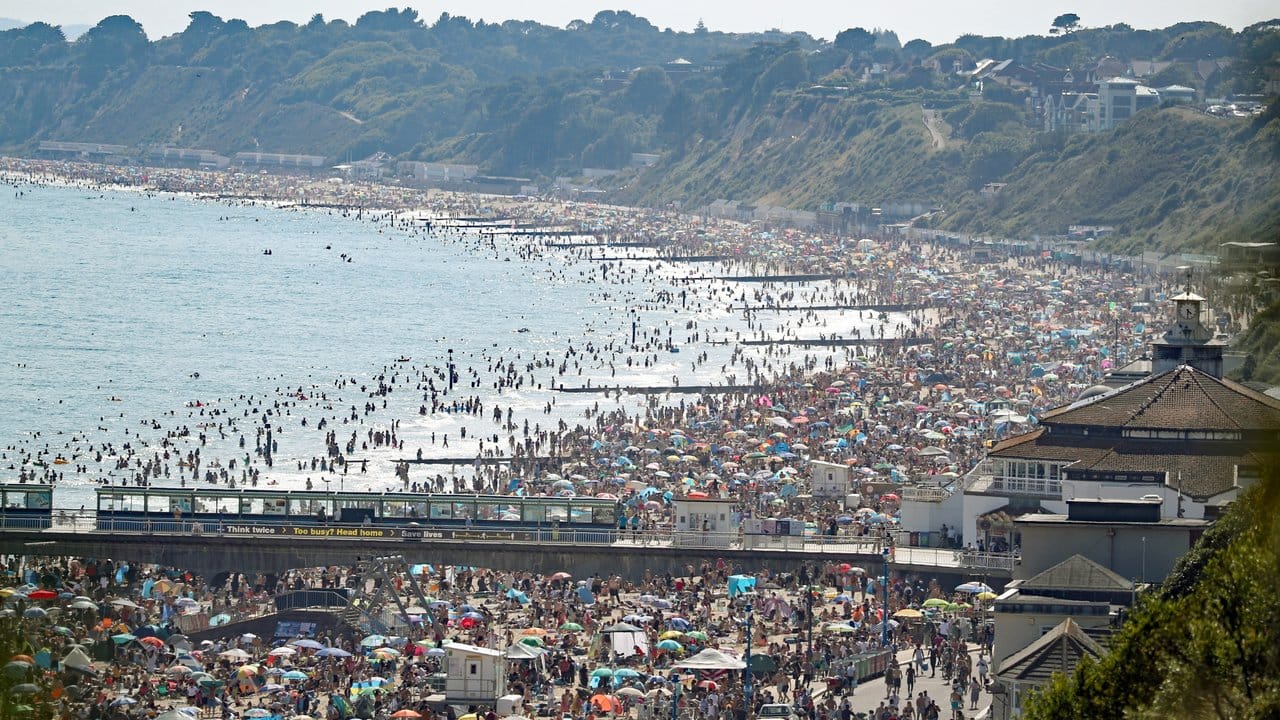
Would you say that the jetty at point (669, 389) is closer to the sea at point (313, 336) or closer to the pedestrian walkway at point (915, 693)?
the sea at point (313, 336)

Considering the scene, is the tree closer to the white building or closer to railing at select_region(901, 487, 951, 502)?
the white building

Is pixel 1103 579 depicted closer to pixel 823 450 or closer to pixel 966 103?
pixel 823 450

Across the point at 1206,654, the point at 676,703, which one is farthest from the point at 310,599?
the point at 1206,654

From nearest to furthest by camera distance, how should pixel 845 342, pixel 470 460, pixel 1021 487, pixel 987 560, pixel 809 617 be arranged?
pixel 809 617, pixel 987 560, pixel 1021 487, pixel 470 460, pixel 845 342

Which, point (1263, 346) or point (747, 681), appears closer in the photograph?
point (747, 681)

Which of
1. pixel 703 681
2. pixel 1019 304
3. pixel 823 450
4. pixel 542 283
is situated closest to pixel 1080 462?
pixel 703 681

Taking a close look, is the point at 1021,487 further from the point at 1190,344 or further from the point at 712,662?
the point at 712,662

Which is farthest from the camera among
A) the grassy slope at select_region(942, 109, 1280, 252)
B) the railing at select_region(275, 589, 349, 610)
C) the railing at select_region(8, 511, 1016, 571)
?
the grassy slope at select_region(942, 109, 1280, 252)

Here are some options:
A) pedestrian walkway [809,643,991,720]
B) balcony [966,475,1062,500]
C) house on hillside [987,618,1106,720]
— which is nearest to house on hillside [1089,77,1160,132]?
balcony [966,475,1062,500]
